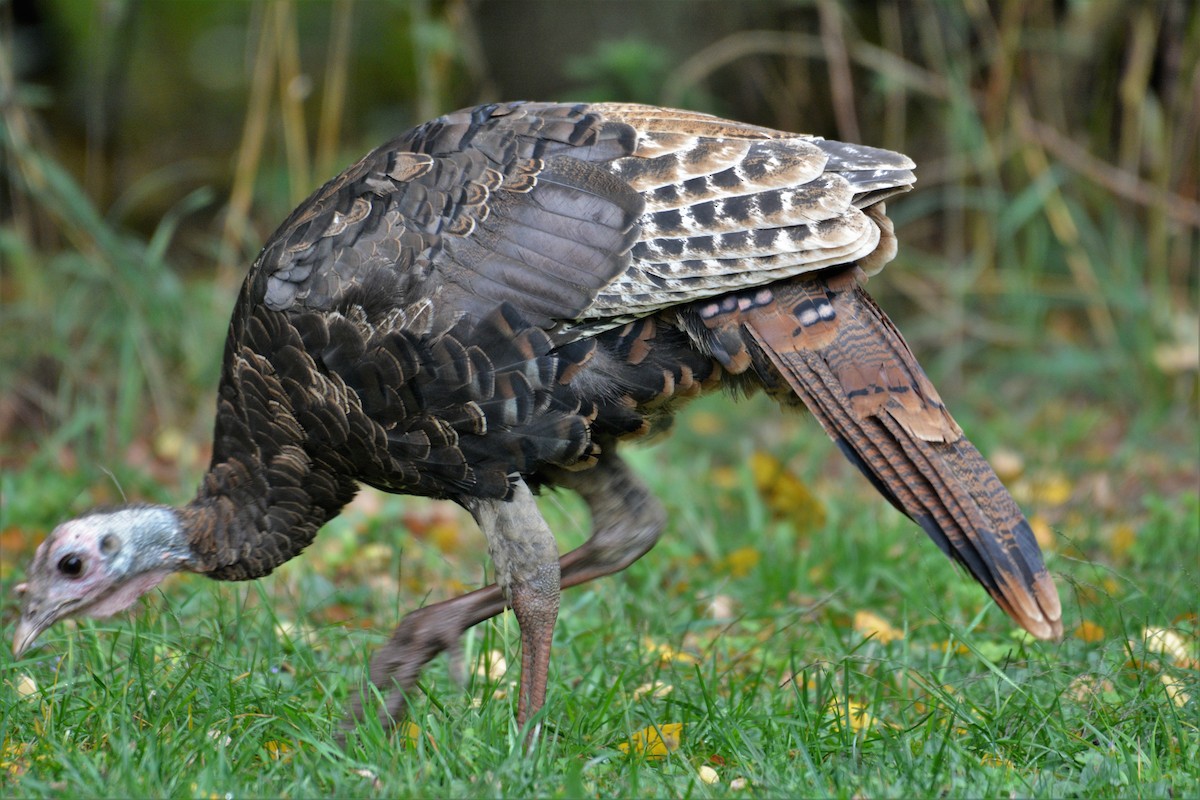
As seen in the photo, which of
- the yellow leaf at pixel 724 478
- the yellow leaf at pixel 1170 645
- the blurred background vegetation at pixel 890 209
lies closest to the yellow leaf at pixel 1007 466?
the blurred background vegetation at pixel 890 209

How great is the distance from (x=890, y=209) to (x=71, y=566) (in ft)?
15.8

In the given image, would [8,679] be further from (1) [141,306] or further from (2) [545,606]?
(1) [141,306]

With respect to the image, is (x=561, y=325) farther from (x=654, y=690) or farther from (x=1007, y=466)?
(x=1007, y=466)

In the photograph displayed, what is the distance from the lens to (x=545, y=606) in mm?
3463

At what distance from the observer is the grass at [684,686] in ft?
9.52

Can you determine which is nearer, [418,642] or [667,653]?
[418,642]

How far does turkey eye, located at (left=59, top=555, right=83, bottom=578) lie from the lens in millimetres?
3654

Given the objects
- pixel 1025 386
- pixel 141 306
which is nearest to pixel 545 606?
pixel 141 306

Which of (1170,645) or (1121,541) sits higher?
(1170,645)

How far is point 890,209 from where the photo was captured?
23.4ft

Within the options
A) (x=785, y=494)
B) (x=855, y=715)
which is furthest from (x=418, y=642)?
(x=785, y=494)

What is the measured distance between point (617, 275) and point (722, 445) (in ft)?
10.3

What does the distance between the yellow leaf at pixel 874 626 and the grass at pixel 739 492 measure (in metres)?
0.02

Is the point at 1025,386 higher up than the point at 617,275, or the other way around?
the point at 617,275
